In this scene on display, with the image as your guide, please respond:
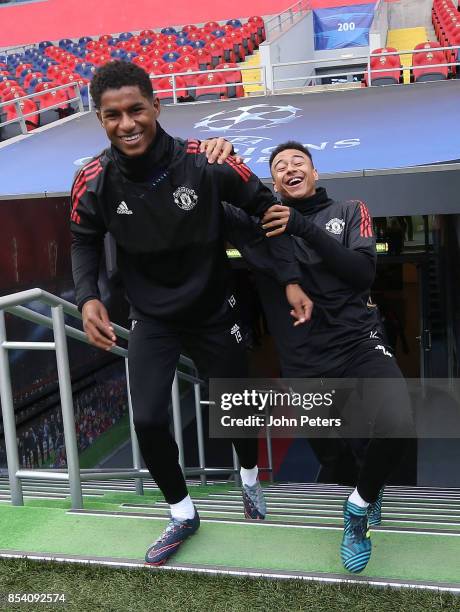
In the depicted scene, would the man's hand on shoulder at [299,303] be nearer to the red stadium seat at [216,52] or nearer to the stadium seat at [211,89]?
the stadium seat at [211,89]

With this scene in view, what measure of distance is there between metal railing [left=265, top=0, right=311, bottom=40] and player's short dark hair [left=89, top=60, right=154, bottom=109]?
16.4 metres

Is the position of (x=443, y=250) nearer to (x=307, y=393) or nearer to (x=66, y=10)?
(x=307, y=393)

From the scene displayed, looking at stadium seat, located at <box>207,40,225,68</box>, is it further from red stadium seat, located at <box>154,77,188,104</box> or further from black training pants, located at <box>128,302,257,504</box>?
black training pants, located at <box>128,302,257,504</box>

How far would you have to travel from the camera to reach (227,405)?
3.20 m

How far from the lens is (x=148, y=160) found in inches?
99.0

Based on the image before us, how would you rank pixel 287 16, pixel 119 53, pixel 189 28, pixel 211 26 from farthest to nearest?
1. pixel 189 28
2. pixel 211 26
3. pixel 287 16
4. pixel 119 53

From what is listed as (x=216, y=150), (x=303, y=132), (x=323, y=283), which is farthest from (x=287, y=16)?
(x=216, y=150)

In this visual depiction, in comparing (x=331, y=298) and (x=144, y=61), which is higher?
(x=144, y=61)

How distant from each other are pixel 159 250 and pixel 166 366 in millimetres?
414

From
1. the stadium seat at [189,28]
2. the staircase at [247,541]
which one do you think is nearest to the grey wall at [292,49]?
the stadium seat at [189,28]

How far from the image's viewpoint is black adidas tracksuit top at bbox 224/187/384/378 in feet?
9.24

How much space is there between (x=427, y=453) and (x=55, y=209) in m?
5.38

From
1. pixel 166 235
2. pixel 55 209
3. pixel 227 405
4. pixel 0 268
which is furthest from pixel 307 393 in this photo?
pixel 55 209

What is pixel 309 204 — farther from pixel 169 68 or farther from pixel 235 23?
pixel 235 23
